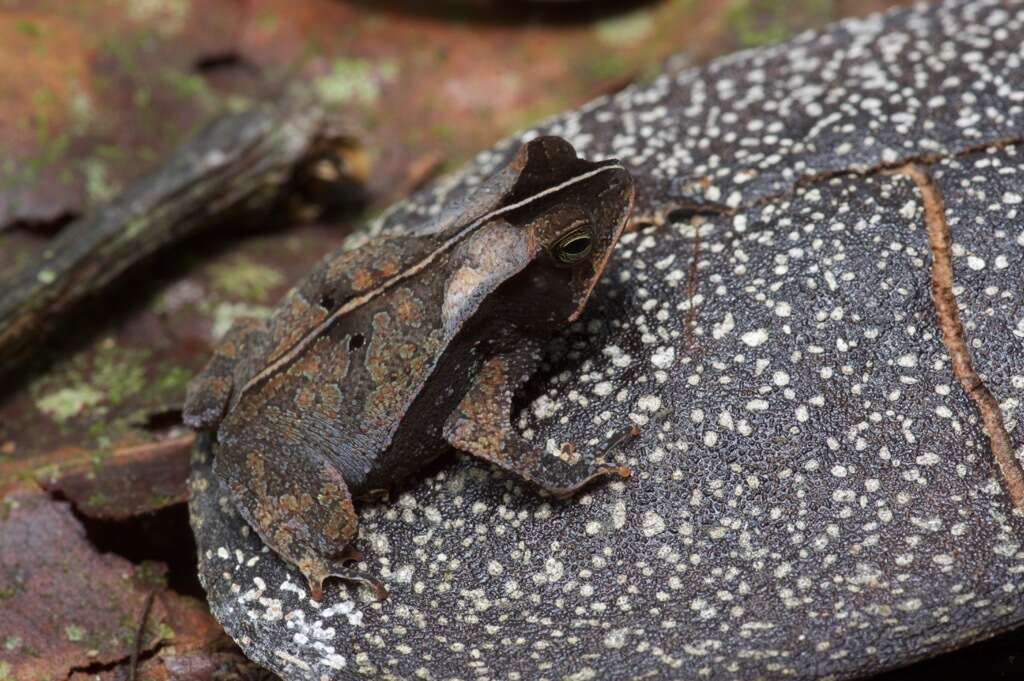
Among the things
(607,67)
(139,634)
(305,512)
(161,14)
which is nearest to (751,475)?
(305,512)

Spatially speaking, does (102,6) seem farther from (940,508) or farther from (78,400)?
(940,508)

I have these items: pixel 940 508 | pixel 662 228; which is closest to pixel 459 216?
pixel 662 228

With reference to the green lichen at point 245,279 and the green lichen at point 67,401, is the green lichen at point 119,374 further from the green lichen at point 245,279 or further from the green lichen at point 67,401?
the green lichen at point 245,279

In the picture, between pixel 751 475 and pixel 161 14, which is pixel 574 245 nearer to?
pixel 751 475

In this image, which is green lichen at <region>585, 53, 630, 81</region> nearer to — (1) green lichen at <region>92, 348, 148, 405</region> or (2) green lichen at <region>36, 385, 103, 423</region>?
(1) green lichen at <region>92, 348, 148, 405</region>

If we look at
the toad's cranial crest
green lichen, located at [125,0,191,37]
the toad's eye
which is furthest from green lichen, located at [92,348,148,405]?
the toad's eye

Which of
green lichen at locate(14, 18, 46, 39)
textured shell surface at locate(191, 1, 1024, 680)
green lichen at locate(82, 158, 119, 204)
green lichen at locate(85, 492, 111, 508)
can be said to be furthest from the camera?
green lichen at locate(14, 18, 46, 39)
